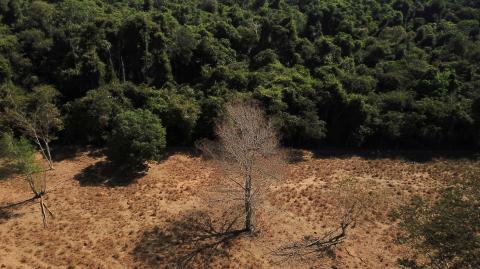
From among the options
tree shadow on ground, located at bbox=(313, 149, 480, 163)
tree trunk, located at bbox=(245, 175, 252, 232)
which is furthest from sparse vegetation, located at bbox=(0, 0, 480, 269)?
tree shadow on ground, located at bbox=(313, 149, 480, 163)

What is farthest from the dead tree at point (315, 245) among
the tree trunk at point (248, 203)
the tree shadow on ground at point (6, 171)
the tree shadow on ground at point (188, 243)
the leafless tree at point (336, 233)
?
the tree shadow on ground at point (6, 171)

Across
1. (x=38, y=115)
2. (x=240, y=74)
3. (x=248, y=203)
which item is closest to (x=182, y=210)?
(x=248, y=203)

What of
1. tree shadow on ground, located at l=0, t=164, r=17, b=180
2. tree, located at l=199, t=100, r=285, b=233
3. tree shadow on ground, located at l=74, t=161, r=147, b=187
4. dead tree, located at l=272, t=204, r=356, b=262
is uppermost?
tree, located at l=199, t=100, r=285, b=233

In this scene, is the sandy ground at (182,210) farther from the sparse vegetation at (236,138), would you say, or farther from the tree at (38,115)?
the tree at (38,115)

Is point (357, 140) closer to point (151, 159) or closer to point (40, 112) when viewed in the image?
point (151, 159)

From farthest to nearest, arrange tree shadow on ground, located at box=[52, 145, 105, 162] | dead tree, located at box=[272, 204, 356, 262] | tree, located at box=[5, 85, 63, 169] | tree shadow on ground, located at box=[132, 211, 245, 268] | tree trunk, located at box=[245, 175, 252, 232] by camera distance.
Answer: tree shadow on ground, located at box=[52, 145, 105, 162] < tree, located at box=[5, 85, 63, 169] < tree trunk, located at box=[245, 175, 252, 232] < dead tree, located at box=[272, 204, 356, 262] < tree shadow on ground, located at box=[132, 211, 245, 268]

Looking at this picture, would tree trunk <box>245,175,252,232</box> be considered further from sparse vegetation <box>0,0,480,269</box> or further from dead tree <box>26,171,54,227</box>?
dead tree <box>26,171,54,227</box>
